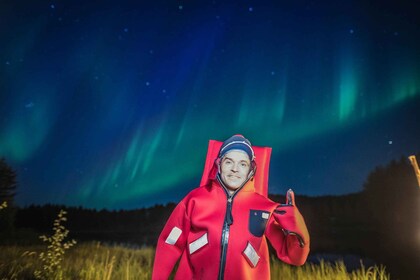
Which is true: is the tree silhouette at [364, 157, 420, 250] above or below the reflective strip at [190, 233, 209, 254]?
above

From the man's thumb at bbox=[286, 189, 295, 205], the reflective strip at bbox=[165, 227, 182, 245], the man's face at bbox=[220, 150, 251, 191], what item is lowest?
the reflective strip at bbox=[165, 227, 182, 245]

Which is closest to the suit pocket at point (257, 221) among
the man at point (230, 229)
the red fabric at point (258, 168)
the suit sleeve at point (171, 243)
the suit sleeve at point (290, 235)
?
the man at point (230, 229)

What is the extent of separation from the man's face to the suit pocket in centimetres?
32

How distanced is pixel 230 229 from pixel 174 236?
580 millimetres

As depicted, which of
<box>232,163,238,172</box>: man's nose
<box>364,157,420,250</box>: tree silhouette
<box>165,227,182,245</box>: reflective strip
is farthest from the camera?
<box>364,157,420,250</box>: tree silhouette

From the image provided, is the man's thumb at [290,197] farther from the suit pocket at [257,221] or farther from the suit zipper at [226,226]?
the suit zipper at [226,226]

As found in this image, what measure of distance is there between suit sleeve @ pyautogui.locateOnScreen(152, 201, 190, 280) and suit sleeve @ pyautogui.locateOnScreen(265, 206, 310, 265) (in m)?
0.87

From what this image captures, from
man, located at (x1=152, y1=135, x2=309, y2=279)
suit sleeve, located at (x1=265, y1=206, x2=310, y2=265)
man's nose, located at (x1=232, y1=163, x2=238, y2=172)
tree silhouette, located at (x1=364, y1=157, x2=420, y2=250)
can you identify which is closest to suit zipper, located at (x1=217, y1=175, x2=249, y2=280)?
man, located at (x1=152, y1=135, x2=309, y2=279)

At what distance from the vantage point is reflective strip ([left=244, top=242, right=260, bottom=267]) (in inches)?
121

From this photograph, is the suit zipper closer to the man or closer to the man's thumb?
the man

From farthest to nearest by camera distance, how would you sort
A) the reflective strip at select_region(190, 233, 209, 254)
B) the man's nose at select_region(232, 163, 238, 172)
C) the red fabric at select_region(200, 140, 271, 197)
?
the red fabric at select_region(200, 140, 271, 197) < the man's nose at select_region(232, 163, 238, 172) < the reflective strip at select_region(190, 233, 209, 254)

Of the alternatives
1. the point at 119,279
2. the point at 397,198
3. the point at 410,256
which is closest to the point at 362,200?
the point at 397,198

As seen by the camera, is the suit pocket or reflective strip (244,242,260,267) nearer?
reflective strip (244,242,260,267)

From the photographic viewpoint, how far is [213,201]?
11.0 ft
